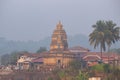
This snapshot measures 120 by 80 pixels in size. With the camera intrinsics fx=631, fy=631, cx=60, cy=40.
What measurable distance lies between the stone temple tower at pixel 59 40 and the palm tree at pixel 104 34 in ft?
35.0

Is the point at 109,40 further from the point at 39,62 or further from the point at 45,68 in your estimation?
the point at 39,62

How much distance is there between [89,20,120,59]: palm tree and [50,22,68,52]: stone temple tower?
10.7 metres

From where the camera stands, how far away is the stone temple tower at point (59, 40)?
8788cm

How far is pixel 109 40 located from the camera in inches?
2982

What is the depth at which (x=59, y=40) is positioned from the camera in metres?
88.9

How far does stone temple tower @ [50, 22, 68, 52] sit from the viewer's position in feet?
288

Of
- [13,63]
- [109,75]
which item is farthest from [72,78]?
[13,63]

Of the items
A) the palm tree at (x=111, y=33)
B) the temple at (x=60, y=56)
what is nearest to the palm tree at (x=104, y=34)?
the palm tree at (x=111, y=33)

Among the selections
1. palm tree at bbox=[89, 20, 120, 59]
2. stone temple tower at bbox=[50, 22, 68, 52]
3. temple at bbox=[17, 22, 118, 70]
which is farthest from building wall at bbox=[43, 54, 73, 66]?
palm tree at bbox=[89, 20, 120, 59]

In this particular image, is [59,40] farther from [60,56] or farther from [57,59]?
[57,59]

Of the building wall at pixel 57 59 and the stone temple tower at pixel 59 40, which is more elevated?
the stone temple tower at pixel 59 40

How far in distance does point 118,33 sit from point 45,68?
13016 millimetres

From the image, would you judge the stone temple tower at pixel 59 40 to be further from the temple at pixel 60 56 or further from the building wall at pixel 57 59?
the building wall at pixel 57 59

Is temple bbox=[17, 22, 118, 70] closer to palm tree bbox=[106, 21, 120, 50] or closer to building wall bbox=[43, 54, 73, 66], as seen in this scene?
building wall bbox=[43, 54, 73, 66]
